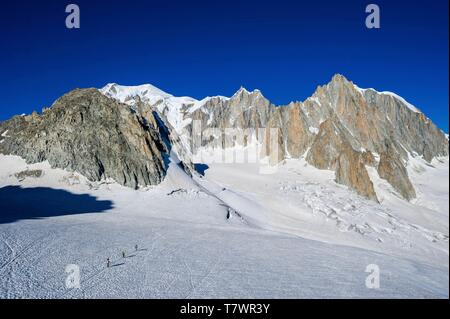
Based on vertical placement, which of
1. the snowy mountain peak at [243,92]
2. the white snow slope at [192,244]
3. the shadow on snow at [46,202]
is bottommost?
the white snow slope at [192,244]

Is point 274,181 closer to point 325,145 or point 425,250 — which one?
point 325,145

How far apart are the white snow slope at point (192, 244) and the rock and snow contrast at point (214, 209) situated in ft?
0.54

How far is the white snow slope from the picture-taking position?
2244 centimetres

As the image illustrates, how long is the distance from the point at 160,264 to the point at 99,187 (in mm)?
34823

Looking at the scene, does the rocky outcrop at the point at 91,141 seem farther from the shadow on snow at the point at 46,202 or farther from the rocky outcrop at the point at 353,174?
the rocky outcrop at the point at 353,174

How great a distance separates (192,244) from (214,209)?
2338 cm

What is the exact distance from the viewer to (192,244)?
32719 millimetres

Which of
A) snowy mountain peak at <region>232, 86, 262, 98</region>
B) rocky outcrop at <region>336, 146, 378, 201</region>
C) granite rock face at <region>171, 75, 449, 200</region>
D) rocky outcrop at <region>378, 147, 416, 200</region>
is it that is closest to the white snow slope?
rocky outcrop at <region>336, 146, 378, 201</region>

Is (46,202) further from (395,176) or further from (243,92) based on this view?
(243,92)

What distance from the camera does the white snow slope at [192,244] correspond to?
22.4 m

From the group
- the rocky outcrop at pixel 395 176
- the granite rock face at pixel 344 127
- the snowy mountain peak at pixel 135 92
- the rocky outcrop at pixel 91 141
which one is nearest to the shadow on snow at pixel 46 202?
the rocky outcrop at pixel 91 141

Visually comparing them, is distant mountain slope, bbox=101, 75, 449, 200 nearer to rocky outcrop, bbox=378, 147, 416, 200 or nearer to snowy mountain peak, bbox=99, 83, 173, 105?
rocky outcrop, bbox=378, 147, 416, 200

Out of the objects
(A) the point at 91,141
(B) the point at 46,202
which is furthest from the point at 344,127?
(B) the point at 46,202

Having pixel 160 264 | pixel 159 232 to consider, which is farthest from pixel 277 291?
pixel 159 232
